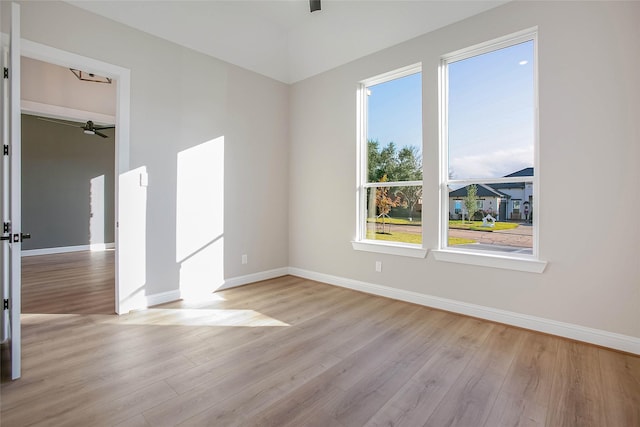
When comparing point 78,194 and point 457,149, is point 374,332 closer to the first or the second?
point 457,149

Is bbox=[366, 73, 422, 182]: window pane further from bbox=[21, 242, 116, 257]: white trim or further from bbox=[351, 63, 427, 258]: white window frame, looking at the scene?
bbox=[21, 242, 116, 257]: white trim

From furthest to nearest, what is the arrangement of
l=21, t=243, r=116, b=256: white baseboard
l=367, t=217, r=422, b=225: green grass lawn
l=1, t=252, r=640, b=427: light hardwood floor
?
l=21, t=243, r=116, b=256: white baseboard
l=367, t=217, r=422, b=225: green grass lawn
l=1, t=252, r=640, b=427: light hardwood floor

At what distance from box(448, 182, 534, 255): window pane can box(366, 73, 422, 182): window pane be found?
0.62m

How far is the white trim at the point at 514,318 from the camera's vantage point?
2.39m

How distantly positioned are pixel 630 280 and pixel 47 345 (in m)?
4.65

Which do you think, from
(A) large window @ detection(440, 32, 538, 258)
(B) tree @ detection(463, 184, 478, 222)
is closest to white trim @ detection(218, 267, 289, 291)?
(A) large window @ detection(440, 32, 538, 258)

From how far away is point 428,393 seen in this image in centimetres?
186

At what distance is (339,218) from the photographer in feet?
14.0

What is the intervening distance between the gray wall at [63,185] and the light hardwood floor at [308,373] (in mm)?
4851

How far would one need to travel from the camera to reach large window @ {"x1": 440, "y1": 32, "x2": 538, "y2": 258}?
9.45 feet

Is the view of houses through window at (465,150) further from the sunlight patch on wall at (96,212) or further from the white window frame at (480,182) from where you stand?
the sunlight patch on wall at (96,212)

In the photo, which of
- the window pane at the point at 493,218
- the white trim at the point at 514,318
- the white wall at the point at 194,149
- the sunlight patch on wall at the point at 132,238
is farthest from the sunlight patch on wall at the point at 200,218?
the window pane at the point at 493,218

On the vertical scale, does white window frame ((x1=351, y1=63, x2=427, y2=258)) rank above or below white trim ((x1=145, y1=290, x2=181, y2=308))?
above

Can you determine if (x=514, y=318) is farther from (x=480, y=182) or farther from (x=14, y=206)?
(x=14, y=206)
